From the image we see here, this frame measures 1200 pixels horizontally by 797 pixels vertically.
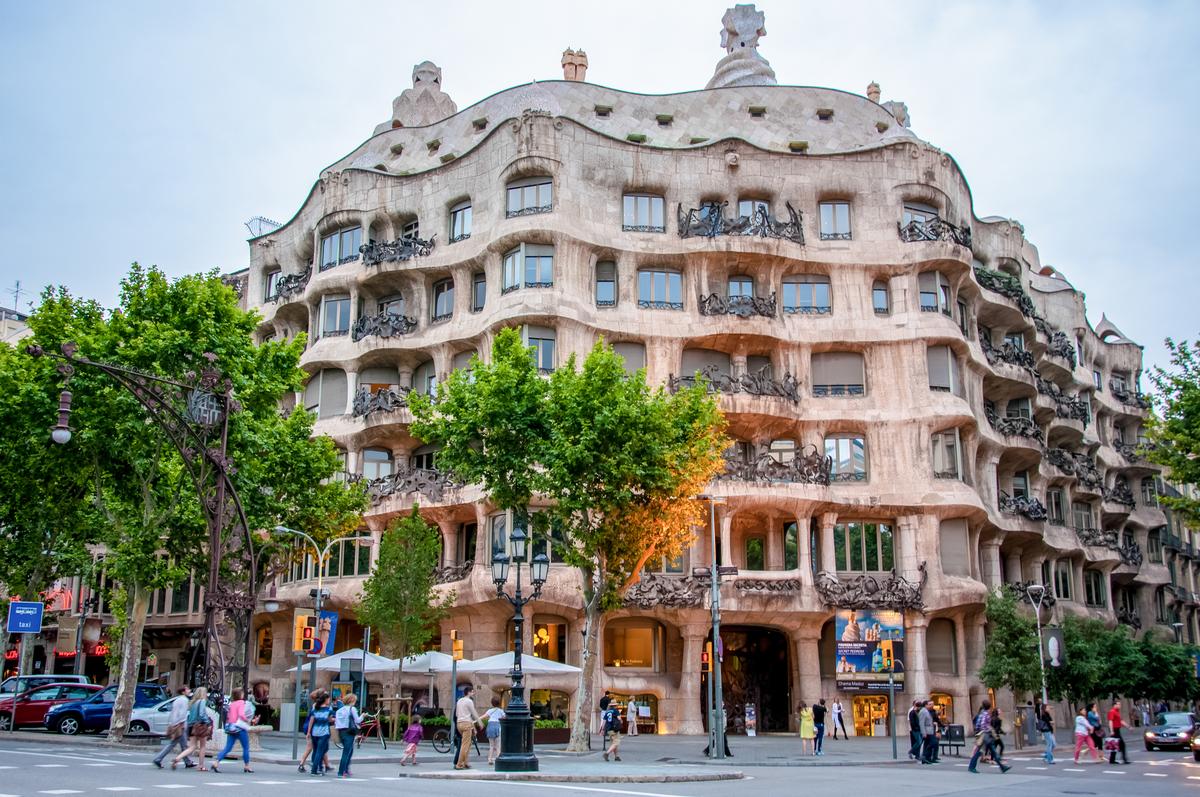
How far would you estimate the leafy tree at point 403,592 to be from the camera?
3728cm

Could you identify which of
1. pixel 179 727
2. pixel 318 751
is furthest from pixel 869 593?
pixel 179 727

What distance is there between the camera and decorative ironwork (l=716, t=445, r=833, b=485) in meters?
41.8

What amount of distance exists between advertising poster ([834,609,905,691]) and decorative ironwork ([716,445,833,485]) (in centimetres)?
508

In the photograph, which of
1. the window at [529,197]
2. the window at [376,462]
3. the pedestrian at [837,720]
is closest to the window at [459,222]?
the window at [529,197]

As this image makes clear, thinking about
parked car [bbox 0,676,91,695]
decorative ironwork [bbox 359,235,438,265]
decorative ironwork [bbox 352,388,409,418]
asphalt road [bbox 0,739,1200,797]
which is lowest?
asphalt road [bbox 0,739,1200,797]

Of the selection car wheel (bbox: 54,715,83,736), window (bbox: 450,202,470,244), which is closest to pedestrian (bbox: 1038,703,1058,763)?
window (bbox: 450,202,470,244)

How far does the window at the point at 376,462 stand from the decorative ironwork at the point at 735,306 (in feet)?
47.2

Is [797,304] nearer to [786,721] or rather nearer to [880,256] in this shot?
[880,256]

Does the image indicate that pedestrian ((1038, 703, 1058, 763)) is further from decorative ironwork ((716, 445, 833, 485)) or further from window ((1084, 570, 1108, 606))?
window ((1084, 570, 1108, 606))

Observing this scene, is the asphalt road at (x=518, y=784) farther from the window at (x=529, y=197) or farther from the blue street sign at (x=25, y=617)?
the window at (x=529, y=197)

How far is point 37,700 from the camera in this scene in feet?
122

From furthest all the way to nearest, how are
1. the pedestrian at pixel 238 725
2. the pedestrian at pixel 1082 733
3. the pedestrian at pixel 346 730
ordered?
the pedestrian at pixel 1082 733 < the pedestrian at pixel 238 725 < the pedestrian at pixel 346 730

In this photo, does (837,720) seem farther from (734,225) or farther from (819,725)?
(734,225)

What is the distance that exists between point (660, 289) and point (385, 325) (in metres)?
11.4
